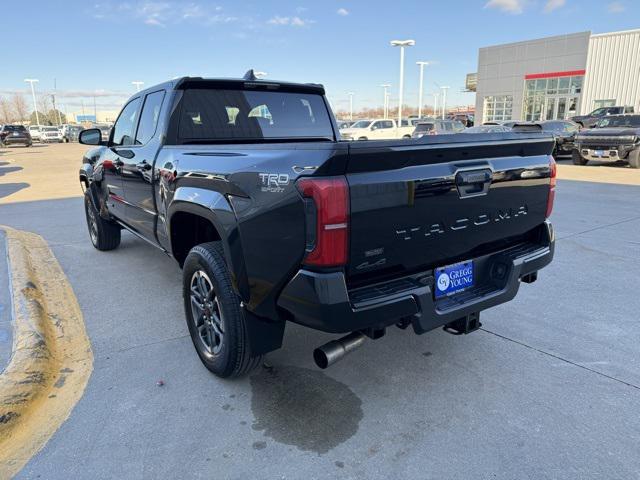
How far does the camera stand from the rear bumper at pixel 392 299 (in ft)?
7.06

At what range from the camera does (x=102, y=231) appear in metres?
6.04

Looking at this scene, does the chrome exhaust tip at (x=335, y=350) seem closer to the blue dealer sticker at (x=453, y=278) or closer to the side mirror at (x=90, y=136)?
the blue dealer sticker at (x=453, y=278)

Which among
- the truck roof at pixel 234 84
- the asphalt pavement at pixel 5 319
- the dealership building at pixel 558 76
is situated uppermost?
the dealership building at pixel 558 76

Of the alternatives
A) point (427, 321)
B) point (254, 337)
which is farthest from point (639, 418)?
point (254, 337)

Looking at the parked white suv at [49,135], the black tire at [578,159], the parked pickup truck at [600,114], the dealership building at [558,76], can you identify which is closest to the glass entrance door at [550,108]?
the dealership building at [558,76]

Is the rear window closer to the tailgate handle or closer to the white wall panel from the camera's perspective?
the tailgate handle

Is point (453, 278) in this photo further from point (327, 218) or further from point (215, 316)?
point (215, 316)

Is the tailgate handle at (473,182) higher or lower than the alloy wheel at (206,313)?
higher

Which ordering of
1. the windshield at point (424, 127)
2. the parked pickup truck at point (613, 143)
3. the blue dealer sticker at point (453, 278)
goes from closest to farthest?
the blue dealer sticker at point (453, 278) < the parked pickup truck at point (613, 143) < the windshield at point (424, 127)

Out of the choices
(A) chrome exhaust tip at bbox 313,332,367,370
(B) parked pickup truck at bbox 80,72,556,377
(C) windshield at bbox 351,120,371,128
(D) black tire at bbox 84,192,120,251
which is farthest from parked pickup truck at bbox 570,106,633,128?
(A) chrome exhaust tip at bbox 313,332,367,370

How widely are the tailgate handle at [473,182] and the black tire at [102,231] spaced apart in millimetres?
4819

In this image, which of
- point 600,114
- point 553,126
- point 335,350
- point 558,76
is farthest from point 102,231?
point 558,76

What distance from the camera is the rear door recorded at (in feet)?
12.8

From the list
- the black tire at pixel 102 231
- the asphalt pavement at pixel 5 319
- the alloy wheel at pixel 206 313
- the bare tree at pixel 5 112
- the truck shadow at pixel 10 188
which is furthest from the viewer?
the bare tree at pixel 5 112
